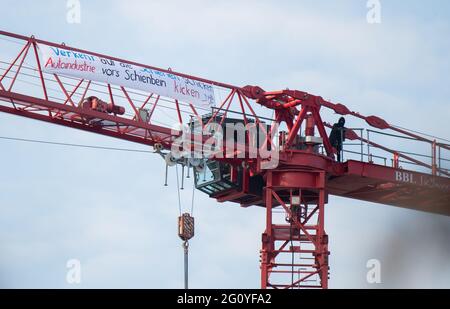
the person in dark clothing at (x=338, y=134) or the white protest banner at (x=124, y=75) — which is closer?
the white protest banner at (x=124, y=75)

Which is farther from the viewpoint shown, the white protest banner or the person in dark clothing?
the person in dark clothing

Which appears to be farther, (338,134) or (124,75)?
(338,134)

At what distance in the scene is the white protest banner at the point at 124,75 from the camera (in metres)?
65.5

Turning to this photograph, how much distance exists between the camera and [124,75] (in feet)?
220

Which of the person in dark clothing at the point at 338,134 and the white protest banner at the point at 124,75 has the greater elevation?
the white protest banner at the point at 124,75

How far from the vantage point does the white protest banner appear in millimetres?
65500

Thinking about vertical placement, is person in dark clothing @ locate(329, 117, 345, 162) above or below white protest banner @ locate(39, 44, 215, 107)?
below
